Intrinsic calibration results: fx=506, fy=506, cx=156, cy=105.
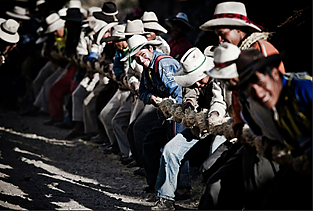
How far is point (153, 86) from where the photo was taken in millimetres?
6102

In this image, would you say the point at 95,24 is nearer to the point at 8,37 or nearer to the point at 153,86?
the point at 8,37

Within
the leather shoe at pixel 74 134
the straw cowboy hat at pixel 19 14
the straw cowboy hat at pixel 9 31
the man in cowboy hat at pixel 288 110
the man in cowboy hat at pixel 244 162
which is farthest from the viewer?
the straw cowboy hat at pixel 19 14

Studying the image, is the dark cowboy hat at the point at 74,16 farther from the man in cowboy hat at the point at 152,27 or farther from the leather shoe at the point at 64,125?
the man in cowboy hat at the point at 152,27

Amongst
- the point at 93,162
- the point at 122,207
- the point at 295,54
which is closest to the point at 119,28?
the point at 93,162

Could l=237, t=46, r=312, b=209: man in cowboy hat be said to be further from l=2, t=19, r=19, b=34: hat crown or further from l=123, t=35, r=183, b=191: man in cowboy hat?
l=2, t=19, r=19, b=34: hat crown

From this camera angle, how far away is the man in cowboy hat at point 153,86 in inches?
228

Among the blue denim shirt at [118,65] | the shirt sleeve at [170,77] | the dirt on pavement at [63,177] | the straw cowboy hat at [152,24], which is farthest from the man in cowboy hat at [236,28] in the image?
the blue denim shirt at [118,65]

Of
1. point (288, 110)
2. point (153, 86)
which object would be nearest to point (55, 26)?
point (153, 86)

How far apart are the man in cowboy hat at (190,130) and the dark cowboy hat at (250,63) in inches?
42.0

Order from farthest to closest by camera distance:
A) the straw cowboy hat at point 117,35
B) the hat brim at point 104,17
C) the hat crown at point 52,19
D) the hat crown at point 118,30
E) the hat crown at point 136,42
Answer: the hat crown at point 52,19, the hat brim at point 104,17, the hat crown at point 118,30, the straw cowboy hat at point 117,35, the hat crown at point 136,42

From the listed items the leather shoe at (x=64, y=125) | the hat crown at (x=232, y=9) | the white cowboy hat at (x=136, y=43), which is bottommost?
the leather shoe at (x=64, y=125)

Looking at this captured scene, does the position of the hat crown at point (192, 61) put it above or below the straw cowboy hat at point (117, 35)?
above

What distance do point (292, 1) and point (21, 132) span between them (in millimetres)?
5995

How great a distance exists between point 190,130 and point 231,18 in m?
1.24
